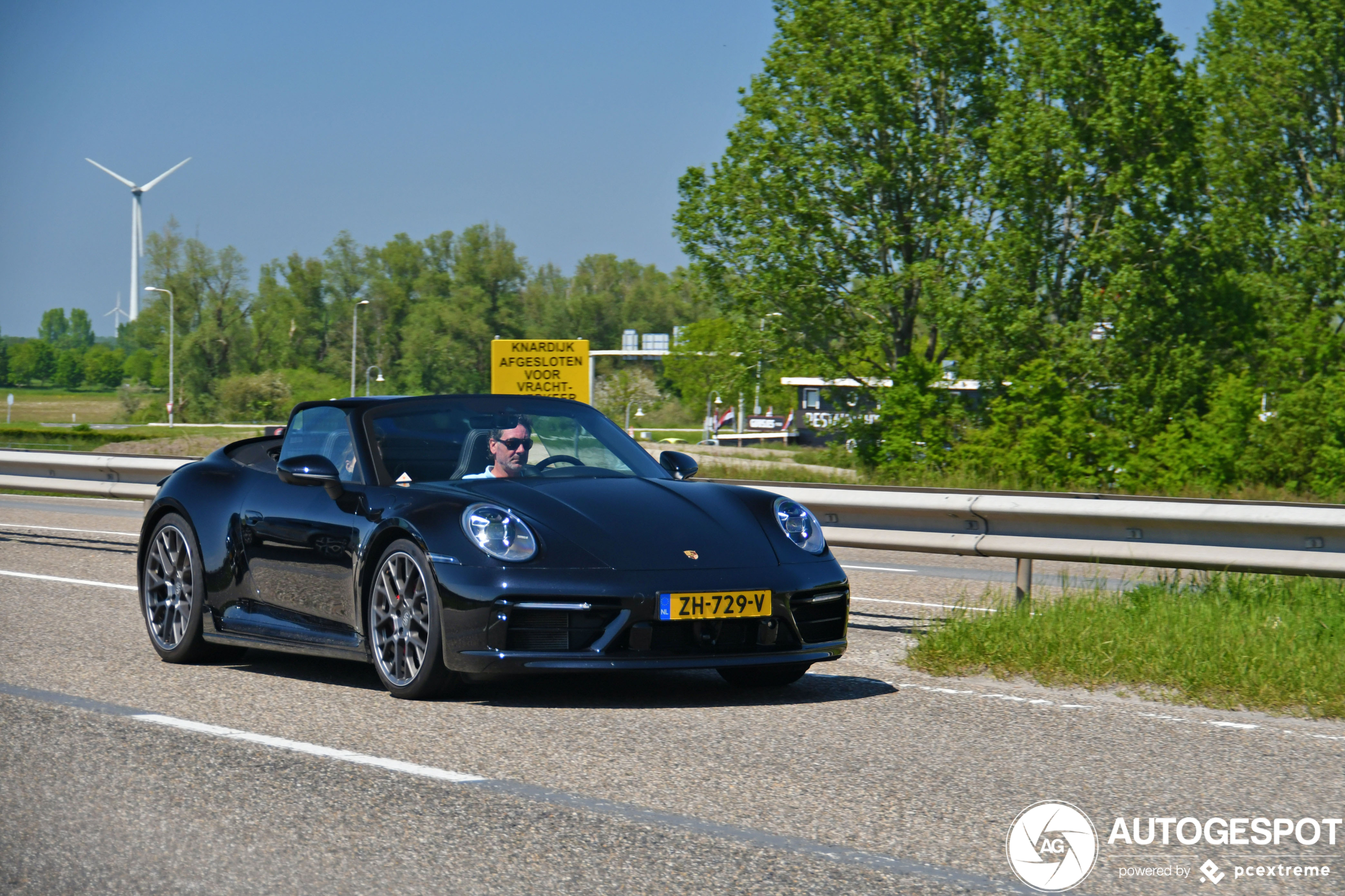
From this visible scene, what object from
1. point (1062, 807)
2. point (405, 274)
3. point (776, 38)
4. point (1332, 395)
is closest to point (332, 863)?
point (1062, 807)

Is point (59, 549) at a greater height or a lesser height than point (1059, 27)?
lesser

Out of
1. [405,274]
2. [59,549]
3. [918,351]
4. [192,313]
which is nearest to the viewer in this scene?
[59,549]

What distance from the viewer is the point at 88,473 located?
1375 cm

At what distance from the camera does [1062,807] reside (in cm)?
429

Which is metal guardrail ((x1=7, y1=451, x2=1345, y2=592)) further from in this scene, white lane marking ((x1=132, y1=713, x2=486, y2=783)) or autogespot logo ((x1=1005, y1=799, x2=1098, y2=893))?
autogespot logo ((x1=1005, y1=799, x2=1098, y2=893))

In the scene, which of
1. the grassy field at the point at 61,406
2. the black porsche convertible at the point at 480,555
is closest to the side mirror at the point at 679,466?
the black porsche convertible at the point at 480,555

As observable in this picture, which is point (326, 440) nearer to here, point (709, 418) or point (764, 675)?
point (764, 675)

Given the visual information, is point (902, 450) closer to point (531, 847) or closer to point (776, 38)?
point (776, 38)

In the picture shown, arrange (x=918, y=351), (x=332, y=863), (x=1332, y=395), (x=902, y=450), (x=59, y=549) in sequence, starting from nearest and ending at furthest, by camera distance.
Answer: (x=332, y=863), (x=59, y=549), (x=1332, y=395), (x=902, y=450), (x=918, y=351)

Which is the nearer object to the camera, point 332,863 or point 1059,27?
point 332,863

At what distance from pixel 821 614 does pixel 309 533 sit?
2.28m

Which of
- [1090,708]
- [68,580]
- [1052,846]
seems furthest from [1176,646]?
[68,580]

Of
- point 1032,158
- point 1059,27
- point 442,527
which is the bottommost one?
point 442,527

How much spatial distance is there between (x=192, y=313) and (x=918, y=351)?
79470 millimetres
